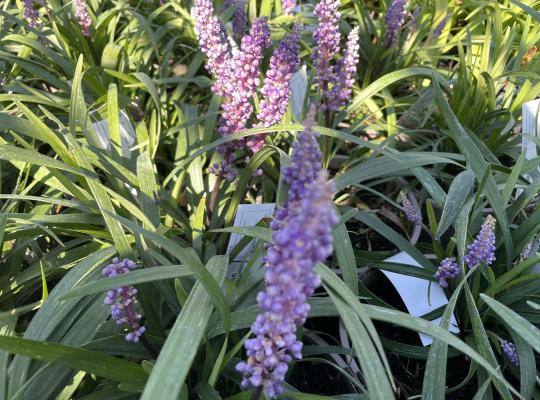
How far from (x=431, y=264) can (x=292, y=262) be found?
1.23 m

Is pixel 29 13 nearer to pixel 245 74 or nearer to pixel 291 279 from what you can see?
pixel 245 74

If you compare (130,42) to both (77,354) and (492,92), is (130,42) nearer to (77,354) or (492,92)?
(492,92)

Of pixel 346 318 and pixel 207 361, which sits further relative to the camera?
pixel 207 361

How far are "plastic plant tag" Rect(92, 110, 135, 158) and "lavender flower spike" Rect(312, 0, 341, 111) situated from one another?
82 cm

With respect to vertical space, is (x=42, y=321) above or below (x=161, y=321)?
above

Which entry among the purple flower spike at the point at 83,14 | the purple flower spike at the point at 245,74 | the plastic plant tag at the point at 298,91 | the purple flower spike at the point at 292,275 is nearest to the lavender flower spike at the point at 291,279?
the purple flower spike at the point at 292,275

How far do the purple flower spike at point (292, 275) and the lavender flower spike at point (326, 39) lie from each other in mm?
972

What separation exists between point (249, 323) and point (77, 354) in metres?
0.39

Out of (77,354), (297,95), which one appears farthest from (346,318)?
(297,95)

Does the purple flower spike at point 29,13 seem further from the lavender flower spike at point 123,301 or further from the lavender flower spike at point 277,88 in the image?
the lavender flower spike at point 123,301

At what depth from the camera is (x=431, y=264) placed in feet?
5.82

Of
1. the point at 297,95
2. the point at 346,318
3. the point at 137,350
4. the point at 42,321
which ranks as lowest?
the point at 137,350

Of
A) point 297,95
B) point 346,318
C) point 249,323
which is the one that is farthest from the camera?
point 297,95

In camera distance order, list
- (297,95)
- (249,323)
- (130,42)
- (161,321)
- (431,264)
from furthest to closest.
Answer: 1. (130,42)
2. (297,95)
3. (431,264)
4. (161,321)
5. (249,323)
